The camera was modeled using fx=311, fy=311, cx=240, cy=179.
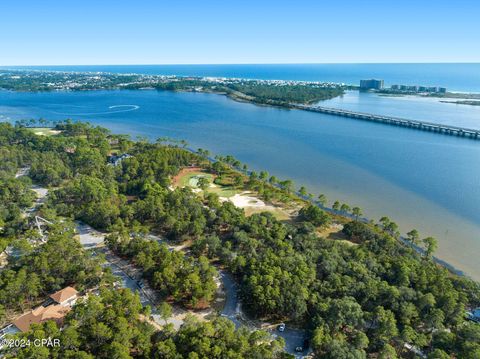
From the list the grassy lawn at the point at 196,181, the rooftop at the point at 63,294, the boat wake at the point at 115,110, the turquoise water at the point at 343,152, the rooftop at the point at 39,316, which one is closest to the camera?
the rooftop at the point at 39,316

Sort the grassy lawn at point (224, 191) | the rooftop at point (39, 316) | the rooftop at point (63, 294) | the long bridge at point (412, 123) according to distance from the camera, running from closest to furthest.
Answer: the rooftop at point (39, 316) → the rooftop at point (63, 294) → the grassy lawn at point (224, 191) → the long bridge at point (412, 123)

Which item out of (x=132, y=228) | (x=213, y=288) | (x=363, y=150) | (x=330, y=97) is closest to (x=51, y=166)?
(x=132, y=228)

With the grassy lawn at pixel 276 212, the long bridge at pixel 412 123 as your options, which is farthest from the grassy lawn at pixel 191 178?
the long bridge at pixel 412 123

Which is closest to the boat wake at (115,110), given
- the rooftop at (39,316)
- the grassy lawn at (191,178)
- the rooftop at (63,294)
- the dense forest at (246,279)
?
the grassy lawn at (191,178)

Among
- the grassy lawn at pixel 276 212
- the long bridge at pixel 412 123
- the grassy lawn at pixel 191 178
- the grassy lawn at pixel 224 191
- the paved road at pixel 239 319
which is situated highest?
the long bridge at pixel 412 123

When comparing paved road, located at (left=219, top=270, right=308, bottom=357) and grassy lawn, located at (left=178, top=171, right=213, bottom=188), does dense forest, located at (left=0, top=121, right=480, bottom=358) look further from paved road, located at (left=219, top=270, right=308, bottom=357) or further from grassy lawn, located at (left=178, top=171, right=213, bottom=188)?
grassy lawn, located at (left=178, top=171, right=213, bottom=188)

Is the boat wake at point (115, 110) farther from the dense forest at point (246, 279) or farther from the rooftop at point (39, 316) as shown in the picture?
the rooftop at point (39, 316)

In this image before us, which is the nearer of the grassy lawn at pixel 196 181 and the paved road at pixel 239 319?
the paved road at pixel 239 319

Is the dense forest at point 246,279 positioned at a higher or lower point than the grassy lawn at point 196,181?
lower
